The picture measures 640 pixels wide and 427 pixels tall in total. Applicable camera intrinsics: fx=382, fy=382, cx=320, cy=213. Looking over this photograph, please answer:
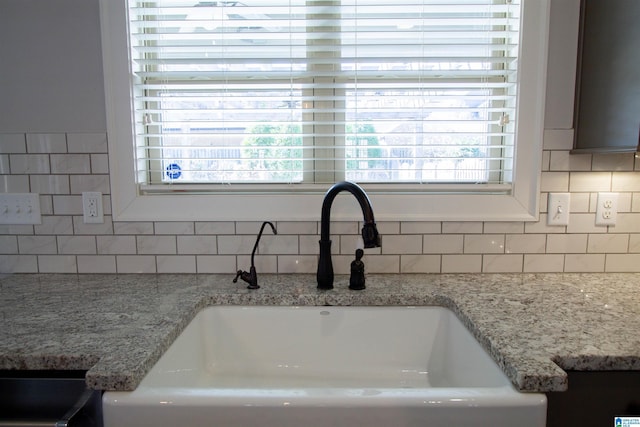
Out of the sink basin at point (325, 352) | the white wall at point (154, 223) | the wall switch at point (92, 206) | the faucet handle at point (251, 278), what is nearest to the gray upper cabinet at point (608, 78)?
the white wall at point (154, 223)

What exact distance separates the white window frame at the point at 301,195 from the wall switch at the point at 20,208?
288 mm

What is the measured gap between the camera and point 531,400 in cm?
71

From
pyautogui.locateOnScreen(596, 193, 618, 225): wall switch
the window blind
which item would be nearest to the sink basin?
the window blind

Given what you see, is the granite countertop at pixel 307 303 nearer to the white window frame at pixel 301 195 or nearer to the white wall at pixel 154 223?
the white wall at pixel 154 223

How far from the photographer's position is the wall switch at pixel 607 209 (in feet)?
4.46

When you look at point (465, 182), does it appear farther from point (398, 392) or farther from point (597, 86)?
point (398, 392)

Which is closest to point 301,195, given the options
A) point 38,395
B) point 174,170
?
point 174,170

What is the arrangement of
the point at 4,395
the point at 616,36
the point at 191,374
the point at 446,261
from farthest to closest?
the point at 446,261 < the point at 616,36 < the point at 191,374 < the point at 4,395

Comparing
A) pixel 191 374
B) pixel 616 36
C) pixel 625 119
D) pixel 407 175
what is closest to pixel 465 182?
pixel 407 175

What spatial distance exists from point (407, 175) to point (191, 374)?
3.20ft

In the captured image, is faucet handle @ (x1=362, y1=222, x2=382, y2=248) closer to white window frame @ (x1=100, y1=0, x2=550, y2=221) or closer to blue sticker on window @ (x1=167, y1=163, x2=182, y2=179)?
white window frame @ (x1=100, y1=0, x2=550, y2=221)

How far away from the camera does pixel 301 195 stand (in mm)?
1396

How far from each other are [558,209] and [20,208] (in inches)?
77.0

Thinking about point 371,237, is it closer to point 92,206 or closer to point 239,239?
point 239,239
